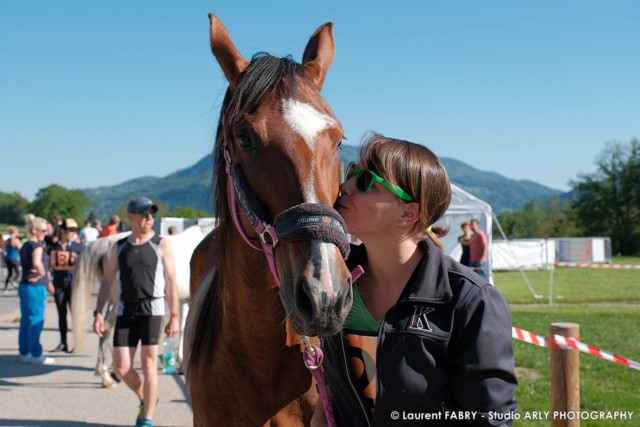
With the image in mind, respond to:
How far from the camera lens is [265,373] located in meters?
2.57

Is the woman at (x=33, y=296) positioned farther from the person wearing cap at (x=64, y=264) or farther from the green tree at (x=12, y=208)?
the green tree at (x=12, y=208)

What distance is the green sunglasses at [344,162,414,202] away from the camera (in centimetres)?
184

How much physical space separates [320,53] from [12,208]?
11502cm

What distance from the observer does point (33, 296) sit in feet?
30.1

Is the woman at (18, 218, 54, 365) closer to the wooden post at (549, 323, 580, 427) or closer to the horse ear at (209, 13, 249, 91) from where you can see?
the horse ear at (209, 13, 249, 91)

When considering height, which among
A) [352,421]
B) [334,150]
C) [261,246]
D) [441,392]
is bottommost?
[352,421]

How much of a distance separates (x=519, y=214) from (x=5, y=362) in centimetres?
9214

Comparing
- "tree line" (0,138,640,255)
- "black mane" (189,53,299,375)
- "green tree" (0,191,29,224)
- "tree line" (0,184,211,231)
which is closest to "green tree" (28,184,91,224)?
"tree line" (0,184,211,231)

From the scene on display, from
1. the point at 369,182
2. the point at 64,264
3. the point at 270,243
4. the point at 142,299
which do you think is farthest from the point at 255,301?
the point at 64,264

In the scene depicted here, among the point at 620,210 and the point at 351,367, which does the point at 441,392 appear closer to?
the point at 351,367

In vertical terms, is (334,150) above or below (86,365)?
above

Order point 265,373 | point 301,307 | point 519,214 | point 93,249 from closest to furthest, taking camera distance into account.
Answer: point 301,307 → point 265,373 → point 93,249 → point 519,214


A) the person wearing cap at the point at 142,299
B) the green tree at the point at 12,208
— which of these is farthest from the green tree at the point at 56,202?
the person wearing cap at the point at 142,299

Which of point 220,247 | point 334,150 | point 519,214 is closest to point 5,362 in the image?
point 220,247
